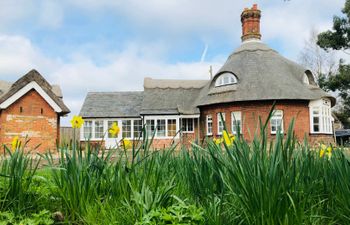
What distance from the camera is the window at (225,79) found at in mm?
22231

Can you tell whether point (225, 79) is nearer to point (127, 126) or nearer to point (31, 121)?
point (127, 126)

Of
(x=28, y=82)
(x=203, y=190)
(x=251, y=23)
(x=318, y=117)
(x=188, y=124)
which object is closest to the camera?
(x=203, y=190)

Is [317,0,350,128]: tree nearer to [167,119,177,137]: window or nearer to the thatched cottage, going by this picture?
the thatched cottage

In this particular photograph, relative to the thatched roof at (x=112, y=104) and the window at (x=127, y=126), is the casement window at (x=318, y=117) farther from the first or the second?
the window at (x=127, y=126)

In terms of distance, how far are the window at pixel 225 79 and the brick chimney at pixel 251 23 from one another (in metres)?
5.32

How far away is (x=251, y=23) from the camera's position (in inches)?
1032

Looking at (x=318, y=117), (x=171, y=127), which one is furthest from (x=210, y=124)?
(x=318, y=117)

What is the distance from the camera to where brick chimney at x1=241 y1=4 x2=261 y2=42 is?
25.9 metres

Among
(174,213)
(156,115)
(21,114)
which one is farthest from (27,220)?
(156,115)

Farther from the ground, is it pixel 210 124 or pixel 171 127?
pixel 210 124

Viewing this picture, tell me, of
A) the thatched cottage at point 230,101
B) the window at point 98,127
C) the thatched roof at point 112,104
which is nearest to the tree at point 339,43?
the thatched cottage at point 230,101

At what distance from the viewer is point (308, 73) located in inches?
931

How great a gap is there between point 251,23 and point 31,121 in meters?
18.1

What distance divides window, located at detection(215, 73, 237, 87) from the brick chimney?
5.32 meters
